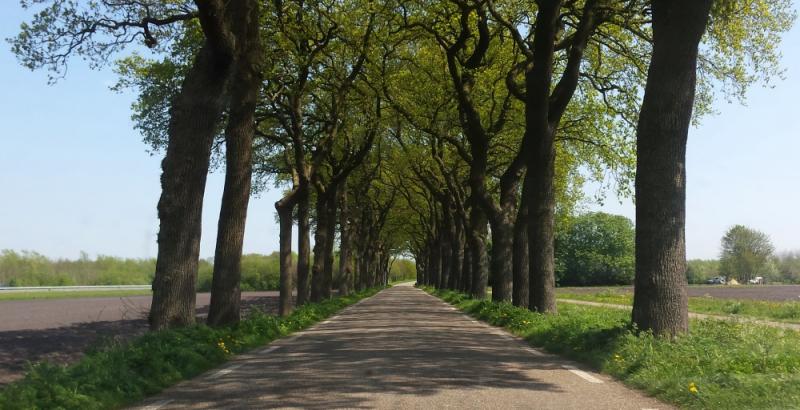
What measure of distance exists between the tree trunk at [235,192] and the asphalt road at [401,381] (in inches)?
88.9

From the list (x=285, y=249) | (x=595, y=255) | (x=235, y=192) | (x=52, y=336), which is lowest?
(x=52, y=336)

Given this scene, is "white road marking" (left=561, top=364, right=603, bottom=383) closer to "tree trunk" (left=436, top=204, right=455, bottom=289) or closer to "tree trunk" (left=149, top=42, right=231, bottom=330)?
"tree trunk" (left=149, top=42, right=231, bottom=330)

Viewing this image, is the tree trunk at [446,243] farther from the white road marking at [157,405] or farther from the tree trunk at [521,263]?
the white road marking at [157,405]

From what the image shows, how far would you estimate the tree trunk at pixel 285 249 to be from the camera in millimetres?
21250

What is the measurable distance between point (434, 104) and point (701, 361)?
61.2 ft

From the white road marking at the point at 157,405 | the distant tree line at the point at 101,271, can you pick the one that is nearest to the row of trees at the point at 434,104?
the white road marking at the point at 157,405

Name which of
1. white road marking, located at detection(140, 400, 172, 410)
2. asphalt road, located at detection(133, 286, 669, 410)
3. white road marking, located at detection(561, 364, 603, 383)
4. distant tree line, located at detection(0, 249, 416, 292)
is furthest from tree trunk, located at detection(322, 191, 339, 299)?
distant tree line, located at detection(0, 249, 416, 292)

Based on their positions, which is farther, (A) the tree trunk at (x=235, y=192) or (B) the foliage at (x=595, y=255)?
(B) the foliage at (x=595, y=255)

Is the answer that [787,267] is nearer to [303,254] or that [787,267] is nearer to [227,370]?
[303,254]

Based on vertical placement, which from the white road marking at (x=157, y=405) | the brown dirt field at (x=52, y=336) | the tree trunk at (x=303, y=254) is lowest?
the brown dirt field at (x=52, y=336)

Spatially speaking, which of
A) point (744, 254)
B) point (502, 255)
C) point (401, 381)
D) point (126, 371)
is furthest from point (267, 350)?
point (744, 254)

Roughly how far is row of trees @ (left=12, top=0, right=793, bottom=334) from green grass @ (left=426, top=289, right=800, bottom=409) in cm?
77

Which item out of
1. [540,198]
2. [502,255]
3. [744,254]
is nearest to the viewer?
[540,198]

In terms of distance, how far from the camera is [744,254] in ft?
383
